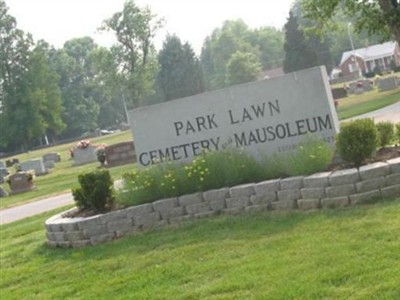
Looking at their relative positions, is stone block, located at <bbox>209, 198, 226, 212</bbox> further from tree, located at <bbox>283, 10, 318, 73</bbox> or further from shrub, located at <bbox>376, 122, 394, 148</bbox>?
tree, located at <bbox>283, 10, 318, 73</bbox>

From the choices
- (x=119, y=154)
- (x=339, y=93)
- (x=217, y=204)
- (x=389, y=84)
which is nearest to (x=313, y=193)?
(x=217, y=204)

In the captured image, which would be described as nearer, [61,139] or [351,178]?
[351,178]

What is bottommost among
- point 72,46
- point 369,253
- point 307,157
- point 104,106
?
point 369,253

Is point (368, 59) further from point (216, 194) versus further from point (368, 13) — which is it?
point (216, 194)

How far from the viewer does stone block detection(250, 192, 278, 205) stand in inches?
298

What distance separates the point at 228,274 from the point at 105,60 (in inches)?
2231

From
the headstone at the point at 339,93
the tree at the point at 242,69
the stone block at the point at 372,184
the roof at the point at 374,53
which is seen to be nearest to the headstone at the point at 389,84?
the headstone at the point at 339,93

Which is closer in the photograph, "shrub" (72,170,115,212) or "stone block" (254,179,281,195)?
"stone block" (254,179,281,195)

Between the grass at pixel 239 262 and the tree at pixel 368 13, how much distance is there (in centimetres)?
200

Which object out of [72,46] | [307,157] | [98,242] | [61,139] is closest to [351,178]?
[307,157]

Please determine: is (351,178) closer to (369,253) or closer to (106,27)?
(369,253)

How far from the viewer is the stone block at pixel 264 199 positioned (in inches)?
298

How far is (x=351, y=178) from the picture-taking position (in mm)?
6957

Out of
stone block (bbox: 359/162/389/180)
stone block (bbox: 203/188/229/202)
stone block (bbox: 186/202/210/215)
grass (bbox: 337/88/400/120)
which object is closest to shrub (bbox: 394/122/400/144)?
stone block (bbox: 359/162/389/180)
